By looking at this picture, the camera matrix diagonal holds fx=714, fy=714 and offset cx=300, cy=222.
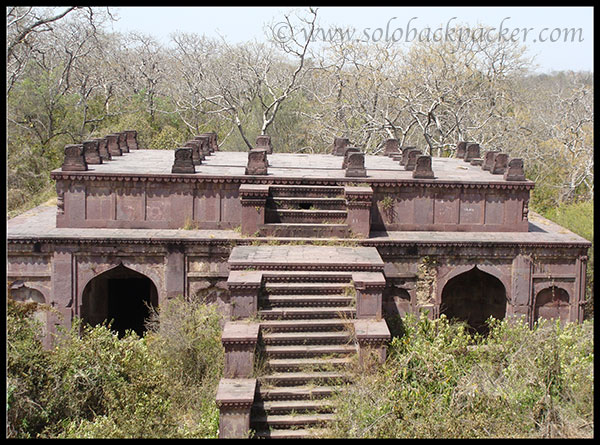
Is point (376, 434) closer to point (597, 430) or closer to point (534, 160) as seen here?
point (597, 430)

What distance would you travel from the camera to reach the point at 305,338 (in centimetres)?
1127

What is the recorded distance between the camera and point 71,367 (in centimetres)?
1055

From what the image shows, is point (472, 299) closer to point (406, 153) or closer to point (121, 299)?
point (406, 153)

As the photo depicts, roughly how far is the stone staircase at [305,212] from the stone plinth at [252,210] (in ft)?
0.51

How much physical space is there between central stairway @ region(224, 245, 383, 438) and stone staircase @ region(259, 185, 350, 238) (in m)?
0.72

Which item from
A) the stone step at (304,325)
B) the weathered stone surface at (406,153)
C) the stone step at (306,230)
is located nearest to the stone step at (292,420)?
the stone step at (304,325)

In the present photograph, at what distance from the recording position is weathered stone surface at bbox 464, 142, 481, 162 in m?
20.3

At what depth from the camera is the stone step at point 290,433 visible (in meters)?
10.1

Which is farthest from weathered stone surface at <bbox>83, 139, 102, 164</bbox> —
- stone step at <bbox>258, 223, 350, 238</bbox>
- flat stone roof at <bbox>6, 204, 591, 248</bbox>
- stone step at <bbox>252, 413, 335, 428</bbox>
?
stone step at <bbox>252, 413, 335, 428</bbox>

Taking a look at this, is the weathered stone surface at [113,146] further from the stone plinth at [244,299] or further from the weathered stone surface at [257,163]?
the stone plinth at [244,299]

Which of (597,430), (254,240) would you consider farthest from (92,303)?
(597,430)

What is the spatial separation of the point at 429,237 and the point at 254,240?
11.5 feet

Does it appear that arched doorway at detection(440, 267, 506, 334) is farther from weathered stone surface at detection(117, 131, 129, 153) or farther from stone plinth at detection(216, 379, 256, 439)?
weathered stone surface at detection(117, 131, 129, 153)

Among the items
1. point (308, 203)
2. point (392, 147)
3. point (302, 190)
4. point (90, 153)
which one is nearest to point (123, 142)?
point (90, 153)
